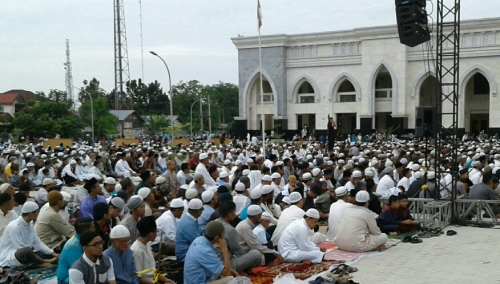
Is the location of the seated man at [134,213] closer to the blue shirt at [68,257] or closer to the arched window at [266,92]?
the blue shirt at [68,257]

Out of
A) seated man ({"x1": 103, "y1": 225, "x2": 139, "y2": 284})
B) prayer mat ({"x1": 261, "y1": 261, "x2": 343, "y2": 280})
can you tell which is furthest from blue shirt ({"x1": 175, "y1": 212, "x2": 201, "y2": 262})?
seated man ({"x1": 103, "y1": 225, "x2": 139, "y2": 284})

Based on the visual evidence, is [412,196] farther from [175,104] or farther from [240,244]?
[175,104]

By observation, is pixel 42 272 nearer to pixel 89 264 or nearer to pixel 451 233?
pixel 89 264

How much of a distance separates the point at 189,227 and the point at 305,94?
30783 millimetres

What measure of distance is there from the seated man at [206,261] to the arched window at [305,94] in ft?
103

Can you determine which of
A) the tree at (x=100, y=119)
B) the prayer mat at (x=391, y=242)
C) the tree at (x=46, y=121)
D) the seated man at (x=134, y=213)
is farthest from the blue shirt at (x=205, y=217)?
the tree at (x=100, y=119)

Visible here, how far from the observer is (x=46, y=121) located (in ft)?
107

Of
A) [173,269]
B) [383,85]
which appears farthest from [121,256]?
[383,85]

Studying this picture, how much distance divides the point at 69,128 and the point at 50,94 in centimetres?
705

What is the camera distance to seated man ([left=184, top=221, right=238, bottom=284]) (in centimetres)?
498

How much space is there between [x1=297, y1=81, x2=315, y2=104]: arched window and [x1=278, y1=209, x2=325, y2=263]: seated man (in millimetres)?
29734

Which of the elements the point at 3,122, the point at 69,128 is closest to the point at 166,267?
the point at 69,128

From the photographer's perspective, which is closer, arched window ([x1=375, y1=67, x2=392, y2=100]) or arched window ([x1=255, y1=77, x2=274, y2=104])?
arched window ([x1=375, y1=67, x2=392, y2=100])

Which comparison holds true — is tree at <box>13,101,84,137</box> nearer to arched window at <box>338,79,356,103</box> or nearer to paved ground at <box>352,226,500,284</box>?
arched window at <box>338,79,356,103</box>
